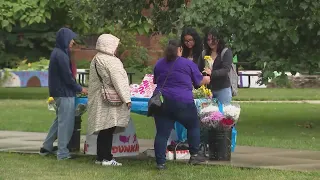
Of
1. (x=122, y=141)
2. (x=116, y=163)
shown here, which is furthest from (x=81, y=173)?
(x=122, y=141)

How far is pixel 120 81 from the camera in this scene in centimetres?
1059

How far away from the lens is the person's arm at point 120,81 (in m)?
10.5

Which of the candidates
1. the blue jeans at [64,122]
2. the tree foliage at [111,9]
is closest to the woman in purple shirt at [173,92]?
the blue jeans at [64,122]

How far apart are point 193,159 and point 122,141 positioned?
141 cm

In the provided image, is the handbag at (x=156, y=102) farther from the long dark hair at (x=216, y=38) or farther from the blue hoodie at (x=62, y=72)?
the blue hoodie at (x=62, y=72)

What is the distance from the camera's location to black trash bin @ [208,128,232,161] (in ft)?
36.6

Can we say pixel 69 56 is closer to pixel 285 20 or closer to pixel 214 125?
pixel 214 125

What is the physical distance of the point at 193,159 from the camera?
35.2ft

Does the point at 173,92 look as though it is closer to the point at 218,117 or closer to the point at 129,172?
the point at 218,117

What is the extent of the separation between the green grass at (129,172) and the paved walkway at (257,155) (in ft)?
1.85

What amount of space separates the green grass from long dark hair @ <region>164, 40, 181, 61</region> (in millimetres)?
1477

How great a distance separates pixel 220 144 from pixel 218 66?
115 cm

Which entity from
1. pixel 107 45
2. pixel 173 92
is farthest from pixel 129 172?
pixel 107 45

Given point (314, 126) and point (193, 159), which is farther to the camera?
point (314, 126)
